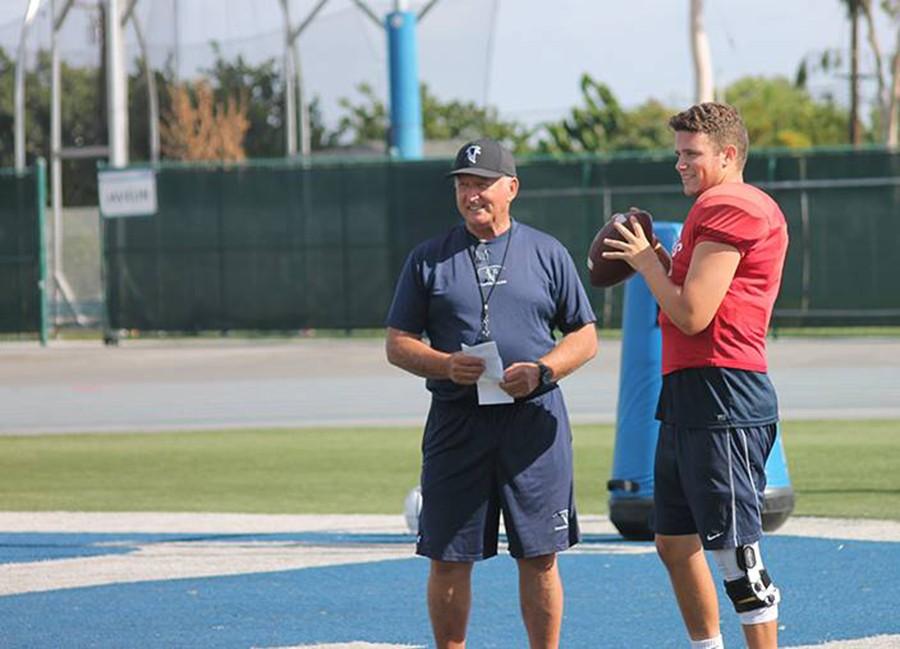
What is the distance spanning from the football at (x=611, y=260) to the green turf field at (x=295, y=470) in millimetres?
5156

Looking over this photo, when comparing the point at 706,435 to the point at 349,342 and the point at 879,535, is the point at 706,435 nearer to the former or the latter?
the point at 879,535

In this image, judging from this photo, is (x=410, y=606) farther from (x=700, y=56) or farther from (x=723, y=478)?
(x=700, y=56)

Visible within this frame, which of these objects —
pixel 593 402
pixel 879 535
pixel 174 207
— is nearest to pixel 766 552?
pixel 879 535

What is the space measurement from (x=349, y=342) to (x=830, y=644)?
21106 millimetres

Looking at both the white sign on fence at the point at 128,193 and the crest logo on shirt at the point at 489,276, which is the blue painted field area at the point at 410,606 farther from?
the white sign on fence at the point at 128,193

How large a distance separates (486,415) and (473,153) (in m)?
0.89

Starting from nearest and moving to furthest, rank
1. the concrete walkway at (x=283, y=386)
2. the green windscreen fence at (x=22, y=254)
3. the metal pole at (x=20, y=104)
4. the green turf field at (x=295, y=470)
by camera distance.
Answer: the green turf field at (x=295, y=470) → the concrete walkway at (x=283, y=386) → the green windscreen fence at (x=22, y=254) → the metal pole at (x=20, y=104)

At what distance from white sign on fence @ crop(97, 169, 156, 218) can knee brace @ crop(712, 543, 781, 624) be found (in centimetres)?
2331

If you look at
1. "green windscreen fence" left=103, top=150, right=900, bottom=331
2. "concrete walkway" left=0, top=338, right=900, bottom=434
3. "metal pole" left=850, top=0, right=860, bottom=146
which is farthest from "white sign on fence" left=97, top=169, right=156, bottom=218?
"metal pole" left=850, top=0, right=860, bottom=146

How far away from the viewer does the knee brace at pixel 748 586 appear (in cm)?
626

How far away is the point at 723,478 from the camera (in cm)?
624

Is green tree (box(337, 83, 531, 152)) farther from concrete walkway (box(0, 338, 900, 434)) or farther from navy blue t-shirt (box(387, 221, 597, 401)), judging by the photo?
navy blue t-shirt (box(387, 221, 597, 401))

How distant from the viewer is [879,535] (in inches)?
413

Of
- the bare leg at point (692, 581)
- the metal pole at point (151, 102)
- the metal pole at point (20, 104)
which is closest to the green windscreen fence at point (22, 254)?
the metal pole at point (20, 104)
